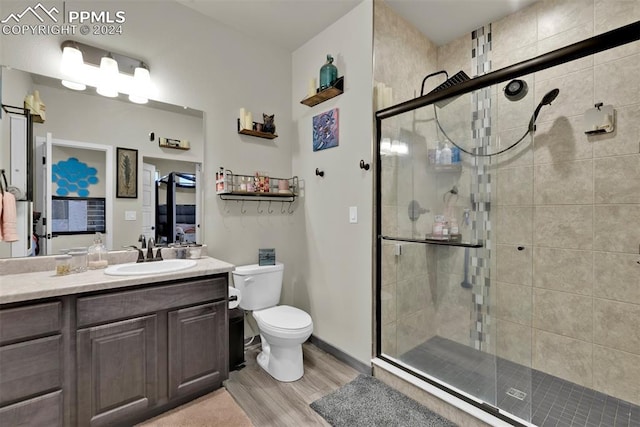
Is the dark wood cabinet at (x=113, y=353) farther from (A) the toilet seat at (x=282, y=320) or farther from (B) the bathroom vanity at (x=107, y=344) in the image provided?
(A) the toilet seat at (x=282, y=320)

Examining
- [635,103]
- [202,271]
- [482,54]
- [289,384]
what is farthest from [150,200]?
[635,103]

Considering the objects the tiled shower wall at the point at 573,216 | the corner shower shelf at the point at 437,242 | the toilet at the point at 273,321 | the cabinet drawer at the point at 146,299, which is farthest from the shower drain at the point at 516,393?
the cabinet drawer at the point at 146,299

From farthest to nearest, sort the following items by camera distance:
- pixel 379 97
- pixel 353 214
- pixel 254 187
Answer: pixel 254 187, pixel 353 214, pixel 379 97

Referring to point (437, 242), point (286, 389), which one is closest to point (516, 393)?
point (437, 242)

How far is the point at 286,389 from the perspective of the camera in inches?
75.8

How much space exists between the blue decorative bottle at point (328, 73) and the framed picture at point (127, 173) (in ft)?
4.98

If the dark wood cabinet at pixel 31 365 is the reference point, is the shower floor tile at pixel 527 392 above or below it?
below

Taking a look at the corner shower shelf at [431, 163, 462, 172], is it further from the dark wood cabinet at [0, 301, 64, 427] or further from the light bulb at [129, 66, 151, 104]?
the dark wood cabinet at [0, 301, 64, 427]

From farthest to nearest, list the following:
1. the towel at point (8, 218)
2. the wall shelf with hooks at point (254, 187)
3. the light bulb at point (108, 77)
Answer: the wall shelf with hooks at point (254, 187) → the light bulb at point (108, 77) → the towel at point (8, 218)

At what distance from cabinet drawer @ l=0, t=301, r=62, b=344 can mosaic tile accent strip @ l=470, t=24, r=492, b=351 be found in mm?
2302

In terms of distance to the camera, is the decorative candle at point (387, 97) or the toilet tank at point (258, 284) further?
the toilet tank at point (258, 284)

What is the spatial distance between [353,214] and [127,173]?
1.65 metres

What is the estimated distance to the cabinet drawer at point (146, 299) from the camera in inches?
54.5

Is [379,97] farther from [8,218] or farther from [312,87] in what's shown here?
[8,218]
